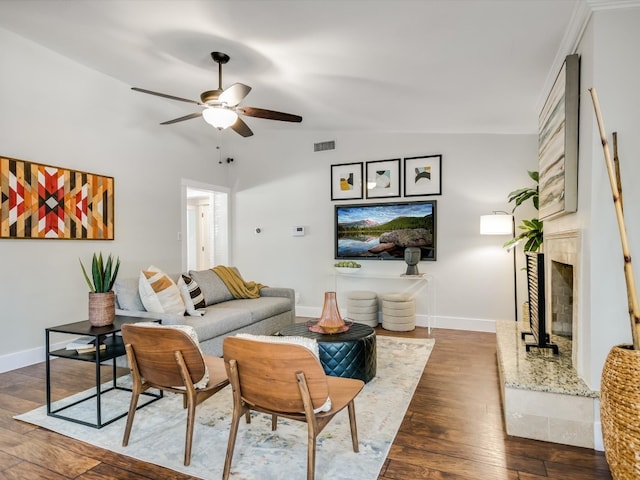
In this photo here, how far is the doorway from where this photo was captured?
573 centimetres

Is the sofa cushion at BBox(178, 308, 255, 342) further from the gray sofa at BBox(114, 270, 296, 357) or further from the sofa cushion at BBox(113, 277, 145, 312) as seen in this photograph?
the sofa cushion at BBox(113, 277, 145, 312)

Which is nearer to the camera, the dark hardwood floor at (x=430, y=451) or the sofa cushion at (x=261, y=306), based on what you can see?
the dark hardwood floor at (x=430, y=451)

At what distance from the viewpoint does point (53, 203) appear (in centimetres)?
385

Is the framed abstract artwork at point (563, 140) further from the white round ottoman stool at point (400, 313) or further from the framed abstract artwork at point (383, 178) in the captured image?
the framed abstract artwork at point (383, 178)

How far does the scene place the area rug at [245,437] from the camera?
193 centimetres

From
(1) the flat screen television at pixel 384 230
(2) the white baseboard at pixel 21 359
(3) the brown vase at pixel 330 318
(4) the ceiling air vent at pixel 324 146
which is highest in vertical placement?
(4) the ceiling air vent at pixel 324 146

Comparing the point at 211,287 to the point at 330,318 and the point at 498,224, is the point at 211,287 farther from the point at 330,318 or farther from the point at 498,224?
the point at 498,224

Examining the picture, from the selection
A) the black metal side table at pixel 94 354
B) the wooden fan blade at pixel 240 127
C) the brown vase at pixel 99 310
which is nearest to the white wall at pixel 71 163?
the black metal side table at pixel 94 354

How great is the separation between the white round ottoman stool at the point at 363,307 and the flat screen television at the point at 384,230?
0.63 meters

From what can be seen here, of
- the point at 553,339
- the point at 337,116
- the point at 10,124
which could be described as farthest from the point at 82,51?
the point at 553,339

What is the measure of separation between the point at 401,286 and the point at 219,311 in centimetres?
271

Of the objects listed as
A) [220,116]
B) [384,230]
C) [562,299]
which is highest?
[220,116]

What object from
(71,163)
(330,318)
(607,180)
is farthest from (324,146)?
(607,180)

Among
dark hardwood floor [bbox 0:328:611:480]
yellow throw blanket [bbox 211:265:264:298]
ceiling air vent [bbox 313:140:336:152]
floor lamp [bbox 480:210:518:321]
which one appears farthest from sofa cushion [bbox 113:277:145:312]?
floor lamp [bbox 480:210:518:321]
